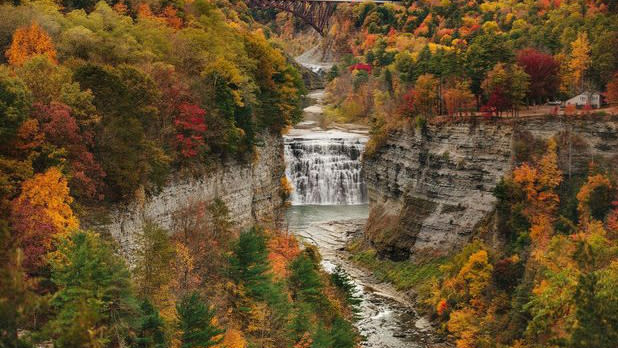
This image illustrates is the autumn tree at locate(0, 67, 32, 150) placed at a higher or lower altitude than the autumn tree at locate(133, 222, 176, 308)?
higher

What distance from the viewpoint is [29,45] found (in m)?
47.2

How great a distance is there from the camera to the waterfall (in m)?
94.2

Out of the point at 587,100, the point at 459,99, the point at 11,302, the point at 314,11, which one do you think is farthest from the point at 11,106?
the point at 314,11

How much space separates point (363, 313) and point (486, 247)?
1011 centimetres

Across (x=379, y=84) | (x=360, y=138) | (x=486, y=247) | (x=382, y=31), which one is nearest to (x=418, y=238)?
(x=486, y=247)

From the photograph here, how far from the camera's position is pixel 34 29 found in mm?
47344

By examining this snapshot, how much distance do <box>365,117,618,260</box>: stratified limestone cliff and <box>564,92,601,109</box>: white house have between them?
13.3 ft

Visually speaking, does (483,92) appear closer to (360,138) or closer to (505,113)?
(505,113)

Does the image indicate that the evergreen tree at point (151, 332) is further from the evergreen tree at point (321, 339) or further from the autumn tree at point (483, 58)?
the autumn tree at point (483, 58)

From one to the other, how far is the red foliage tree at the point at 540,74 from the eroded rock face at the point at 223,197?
72.8ft

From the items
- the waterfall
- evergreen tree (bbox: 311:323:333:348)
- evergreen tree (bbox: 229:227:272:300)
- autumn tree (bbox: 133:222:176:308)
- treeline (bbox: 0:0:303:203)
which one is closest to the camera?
treeline (bbox: 0:0:303:203)

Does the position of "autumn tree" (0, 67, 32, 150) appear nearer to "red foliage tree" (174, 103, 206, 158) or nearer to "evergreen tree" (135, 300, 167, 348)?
"evergreen tree" (135, 300, 167, 348)

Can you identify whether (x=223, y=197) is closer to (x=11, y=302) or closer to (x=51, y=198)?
(x=51, y=198)

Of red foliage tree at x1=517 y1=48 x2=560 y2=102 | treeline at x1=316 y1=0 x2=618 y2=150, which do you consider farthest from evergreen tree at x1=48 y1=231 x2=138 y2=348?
red foliage tree at x1=517 y1=48 x2=560 y2=102
